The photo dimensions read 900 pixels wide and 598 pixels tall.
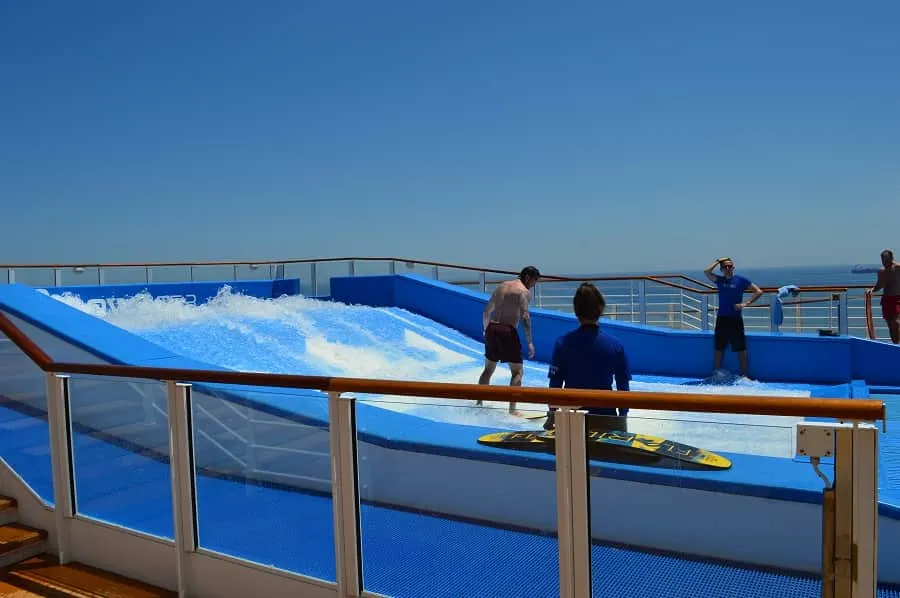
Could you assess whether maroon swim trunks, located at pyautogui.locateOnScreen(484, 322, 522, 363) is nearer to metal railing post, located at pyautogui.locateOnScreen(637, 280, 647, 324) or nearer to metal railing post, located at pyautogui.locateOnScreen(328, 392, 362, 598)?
metal railing post, located at pyautogui.locateOnScreen(328, 392, 362, 598)

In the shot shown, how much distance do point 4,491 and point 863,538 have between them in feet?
15.0

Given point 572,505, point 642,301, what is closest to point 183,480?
point 572,505

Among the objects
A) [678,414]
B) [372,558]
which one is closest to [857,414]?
[678,414]

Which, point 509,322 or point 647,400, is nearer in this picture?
point 647,400

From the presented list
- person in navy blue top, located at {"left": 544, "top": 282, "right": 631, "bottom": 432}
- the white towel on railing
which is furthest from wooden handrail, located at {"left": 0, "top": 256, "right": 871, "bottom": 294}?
person in navy blue top, located at {"left": 544, "top": 282, "right": 631, "bottom": 432}

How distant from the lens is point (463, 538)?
8.57 feet

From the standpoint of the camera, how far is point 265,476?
10.3 feet

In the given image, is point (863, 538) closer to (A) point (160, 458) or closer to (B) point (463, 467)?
(B) point (463, 467)

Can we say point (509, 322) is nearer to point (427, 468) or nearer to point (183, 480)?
point (183, 480)

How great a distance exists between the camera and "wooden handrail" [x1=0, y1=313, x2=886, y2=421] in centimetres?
192

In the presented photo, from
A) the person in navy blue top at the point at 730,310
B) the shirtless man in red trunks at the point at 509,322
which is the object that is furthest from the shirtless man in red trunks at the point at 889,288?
the shirtless man in red trunks at the point at 509,322

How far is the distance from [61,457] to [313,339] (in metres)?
6.91

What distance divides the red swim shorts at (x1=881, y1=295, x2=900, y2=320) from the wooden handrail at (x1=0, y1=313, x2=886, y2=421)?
8.31 m

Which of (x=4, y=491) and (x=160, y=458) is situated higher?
(x=160, y=458)
